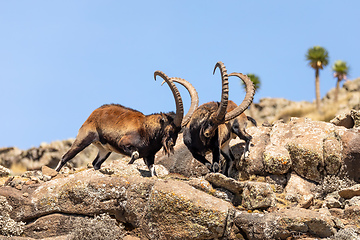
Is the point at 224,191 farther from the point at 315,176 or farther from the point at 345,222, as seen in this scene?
the point at 315,176

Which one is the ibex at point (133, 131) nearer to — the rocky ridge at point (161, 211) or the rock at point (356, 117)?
the rocky ridge at point (161, 211)

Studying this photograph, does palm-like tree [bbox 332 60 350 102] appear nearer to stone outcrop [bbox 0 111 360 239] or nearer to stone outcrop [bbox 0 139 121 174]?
stone outcrop [bbox 0 139 121 174]

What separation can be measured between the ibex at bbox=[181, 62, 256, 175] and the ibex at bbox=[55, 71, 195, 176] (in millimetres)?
754

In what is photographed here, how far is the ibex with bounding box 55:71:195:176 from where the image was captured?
12.6m

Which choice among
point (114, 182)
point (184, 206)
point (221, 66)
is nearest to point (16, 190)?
point (114, 182)

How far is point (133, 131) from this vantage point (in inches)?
505

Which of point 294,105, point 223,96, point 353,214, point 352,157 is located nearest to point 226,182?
point 353,214

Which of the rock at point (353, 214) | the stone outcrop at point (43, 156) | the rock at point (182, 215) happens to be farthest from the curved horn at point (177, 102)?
the stone outcrop at point (43, 156)

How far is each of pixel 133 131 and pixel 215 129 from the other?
2.16m

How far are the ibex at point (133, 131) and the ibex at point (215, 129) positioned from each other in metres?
0.75

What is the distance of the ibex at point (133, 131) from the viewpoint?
41.3 ft

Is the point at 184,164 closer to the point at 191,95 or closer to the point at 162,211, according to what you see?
the point at 191,95

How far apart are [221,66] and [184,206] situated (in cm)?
507

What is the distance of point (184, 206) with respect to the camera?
8.66m
